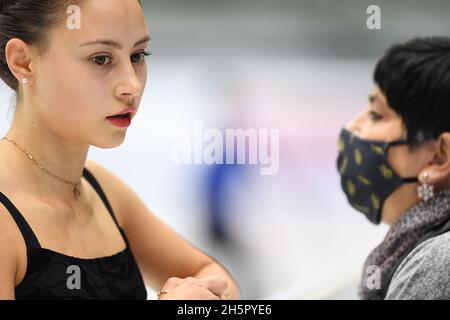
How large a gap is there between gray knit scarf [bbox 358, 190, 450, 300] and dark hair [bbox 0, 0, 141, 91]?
1.03 metres

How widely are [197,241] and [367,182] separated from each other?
0.75 metres

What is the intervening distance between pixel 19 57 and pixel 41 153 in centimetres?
18

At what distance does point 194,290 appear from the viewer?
Result: 46.3 inches

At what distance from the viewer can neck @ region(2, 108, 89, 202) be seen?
122 centimetres

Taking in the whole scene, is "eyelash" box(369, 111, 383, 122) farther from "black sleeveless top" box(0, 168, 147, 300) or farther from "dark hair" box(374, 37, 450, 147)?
"black sleeveless top" box(0, 168, 147, 300)

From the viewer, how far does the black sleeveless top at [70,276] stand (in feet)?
3.61

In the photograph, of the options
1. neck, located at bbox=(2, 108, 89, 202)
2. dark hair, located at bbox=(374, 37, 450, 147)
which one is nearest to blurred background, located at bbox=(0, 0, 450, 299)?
dark hair, located at bbox=(374, 37, 450, 147)

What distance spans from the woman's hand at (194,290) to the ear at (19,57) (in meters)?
0.45

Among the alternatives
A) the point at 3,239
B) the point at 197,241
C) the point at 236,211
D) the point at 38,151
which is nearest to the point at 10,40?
the point at 38,151
